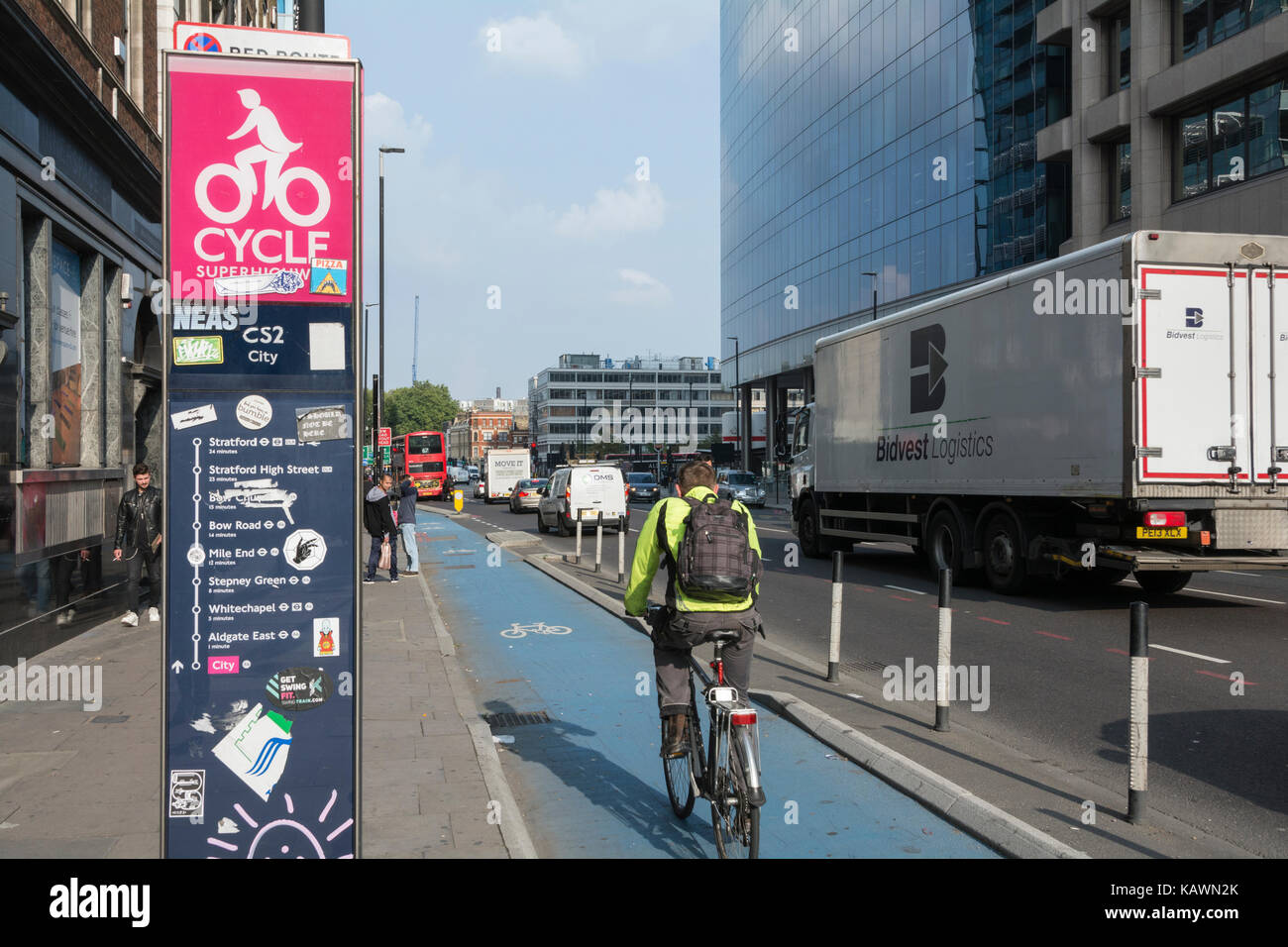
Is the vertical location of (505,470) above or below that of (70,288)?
below

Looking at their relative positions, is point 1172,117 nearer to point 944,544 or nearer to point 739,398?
point 944,544

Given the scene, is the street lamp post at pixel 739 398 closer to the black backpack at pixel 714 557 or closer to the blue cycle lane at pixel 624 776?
the blue cycle lane at pixel 624 776

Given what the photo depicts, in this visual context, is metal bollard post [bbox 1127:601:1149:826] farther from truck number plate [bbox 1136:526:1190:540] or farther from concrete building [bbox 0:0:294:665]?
concrete building [bbox 0:0:294:665]

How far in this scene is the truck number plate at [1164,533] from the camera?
37.9ft

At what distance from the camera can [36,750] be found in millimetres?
6660

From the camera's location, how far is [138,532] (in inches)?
479

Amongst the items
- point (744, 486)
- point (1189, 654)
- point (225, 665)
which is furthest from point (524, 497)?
point (225, 665)

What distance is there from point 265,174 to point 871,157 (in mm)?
47234

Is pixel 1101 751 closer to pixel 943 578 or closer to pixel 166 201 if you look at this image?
pixel 943 578

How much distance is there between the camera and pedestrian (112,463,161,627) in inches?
478

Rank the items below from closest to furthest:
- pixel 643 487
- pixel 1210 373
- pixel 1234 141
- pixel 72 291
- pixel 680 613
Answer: pixel 680 613
pixel 1210 373
pixel 72 291
pixel 1234 141
pixel 643 487
